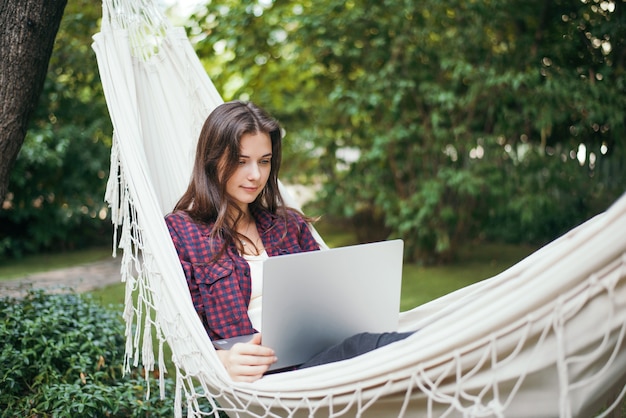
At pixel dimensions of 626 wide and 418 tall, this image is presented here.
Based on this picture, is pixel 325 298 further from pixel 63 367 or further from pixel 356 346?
pixel 63 367

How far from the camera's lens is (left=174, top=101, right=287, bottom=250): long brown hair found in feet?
5.79

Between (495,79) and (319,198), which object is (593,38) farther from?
(319,198)

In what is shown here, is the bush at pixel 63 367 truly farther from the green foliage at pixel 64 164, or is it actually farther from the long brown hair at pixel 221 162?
the green foliage at pixel 64 164

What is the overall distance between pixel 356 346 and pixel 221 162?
0.64 metres

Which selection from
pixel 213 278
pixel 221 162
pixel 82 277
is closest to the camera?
pixel 213 278

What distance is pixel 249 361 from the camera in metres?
1.42

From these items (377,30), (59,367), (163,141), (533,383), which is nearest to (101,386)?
(59,367)

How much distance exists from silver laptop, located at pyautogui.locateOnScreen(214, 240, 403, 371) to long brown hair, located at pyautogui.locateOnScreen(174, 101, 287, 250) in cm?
37

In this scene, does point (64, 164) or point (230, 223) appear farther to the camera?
point (64, 164)

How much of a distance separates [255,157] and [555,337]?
3.17 feet

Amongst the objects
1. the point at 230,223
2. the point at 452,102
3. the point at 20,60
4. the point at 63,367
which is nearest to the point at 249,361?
the point at 230,223

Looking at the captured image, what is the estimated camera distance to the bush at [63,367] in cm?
193

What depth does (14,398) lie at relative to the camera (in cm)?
196

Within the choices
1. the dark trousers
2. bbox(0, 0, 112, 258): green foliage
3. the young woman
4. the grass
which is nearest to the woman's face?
the young woman
